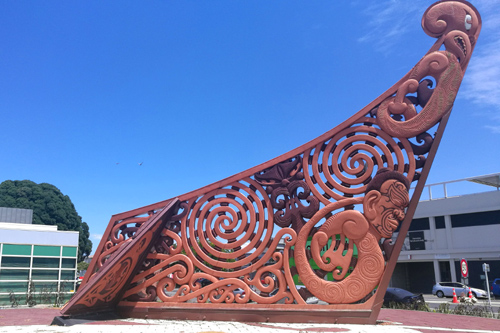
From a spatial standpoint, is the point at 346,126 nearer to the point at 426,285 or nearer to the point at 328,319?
the point at 328,319

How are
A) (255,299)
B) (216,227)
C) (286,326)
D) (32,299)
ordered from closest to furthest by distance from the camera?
(286,326), (255,299), (216,227), (32,299)

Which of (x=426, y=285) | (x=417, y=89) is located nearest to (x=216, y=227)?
→ (x=417, y=89)

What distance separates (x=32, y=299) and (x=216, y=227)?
27.5 ft

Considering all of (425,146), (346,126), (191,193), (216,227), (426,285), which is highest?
(346,126)

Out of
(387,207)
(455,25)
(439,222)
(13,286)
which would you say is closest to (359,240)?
(387,207)

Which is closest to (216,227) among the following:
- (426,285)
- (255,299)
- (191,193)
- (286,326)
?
(191,193)

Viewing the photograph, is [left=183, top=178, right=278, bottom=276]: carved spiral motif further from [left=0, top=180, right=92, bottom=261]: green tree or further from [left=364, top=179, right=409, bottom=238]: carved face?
[left=0, top=180, right=92, bottom=261]: green tree

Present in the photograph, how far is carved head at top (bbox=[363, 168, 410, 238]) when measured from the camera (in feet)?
25.6

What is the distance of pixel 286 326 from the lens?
740 centimetres

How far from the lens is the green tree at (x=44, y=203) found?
34438 mm

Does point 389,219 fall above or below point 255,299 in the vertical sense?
above

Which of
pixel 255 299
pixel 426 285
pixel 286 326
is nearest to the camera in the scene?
pixel 286 326

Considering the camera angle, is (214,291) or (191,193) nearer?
(214,291)

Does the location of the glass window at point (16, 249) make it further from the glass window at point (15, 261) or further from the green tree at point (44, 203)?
the green tree at point (44, 203)
